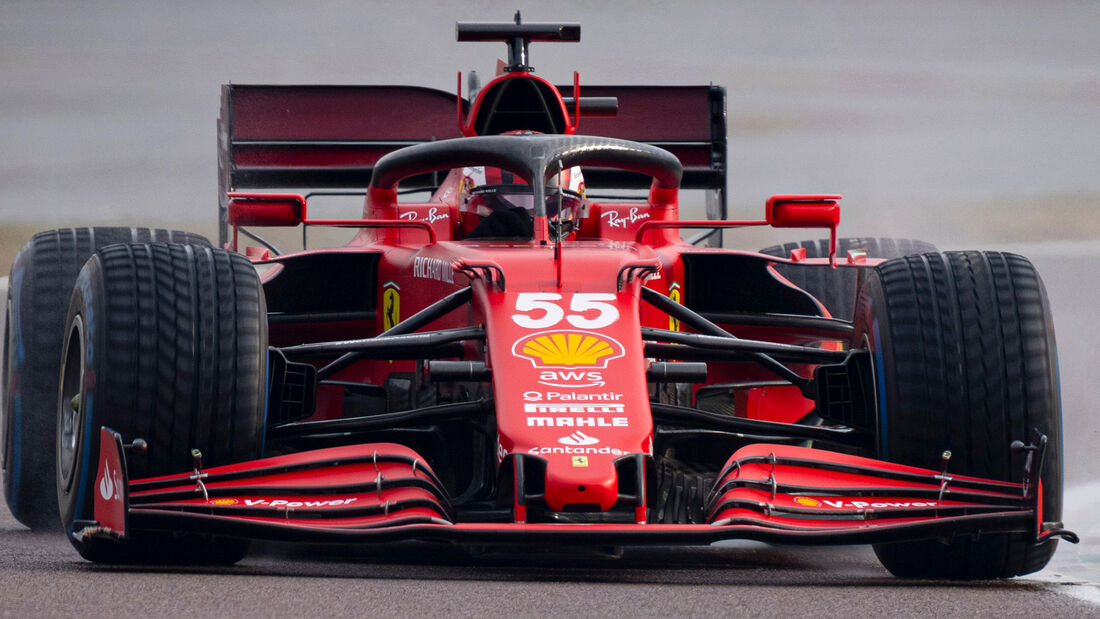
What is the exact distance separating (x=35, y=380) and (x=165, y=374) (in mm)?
1579

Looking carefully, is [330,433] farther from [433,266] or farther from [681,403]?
[681,403]

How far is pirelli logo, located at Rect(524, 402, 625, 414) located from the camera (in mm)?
Result: 3920

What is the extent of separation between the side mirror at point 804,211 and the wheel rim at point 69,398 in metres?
2.22

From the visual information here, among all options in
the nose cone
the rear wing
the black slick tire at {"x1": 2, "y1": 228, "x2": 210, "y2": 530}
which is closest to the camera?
the nose cone

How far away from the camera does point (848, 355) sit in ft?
14.8

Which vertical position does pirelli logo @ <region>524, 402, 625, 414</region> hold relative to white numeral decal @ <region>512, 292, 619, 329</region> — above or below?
below

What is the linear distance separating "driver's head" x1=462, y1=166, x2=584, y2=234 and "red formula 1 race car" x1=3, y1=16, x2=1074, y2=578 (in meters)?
0.41

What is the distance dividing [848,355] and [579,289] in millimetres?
863

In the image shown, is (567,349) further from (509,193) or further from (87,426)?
(509,193)

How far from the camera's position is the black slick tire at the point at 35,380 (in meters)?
5.30

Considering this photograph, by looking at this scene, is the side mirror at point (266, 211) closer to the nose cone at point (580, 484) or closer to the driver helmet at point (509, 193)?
the driver helmet at point (509, 193)

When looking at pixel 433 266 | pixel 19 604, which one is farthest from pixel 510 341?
pixel 19 604

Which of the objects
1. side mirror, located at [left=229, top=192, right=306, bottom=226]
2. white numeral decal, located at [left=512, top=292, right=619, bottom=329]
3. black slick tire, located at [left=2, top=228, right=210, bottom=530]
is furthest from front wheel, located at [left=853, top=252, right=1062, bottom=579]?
black slick tire, located at [left=2, top=228, right=210, bottom=530]

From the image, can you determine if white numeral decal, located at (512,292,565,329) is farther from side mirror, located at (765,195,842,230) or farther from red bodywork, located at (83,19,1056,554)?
side mirror, located at (765,195,842,230)
